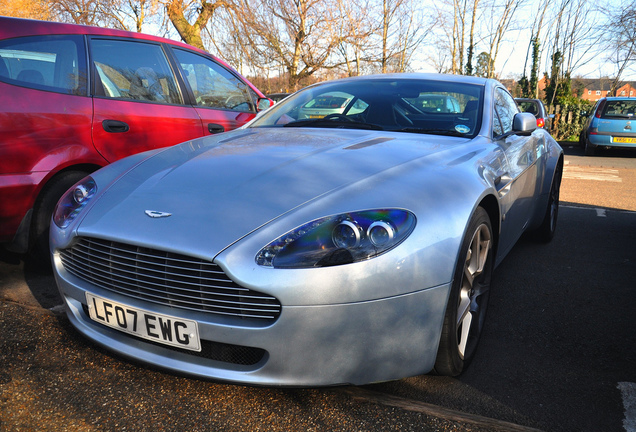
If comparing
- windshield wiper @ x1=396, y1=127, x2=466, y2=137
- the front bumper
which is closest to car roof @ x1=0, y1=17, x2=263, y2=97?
the front bumper

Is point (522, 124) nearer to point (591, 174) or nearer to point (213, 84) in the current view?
point (213, 84)

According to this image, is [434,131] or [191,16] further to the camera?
[191,16]

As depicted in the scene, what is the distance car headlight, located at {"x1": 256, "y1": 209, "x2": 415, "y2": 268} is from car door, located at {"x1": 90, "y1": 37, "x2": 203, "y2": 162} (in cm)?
221

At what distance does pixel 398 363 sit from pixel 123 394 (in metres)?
1.06

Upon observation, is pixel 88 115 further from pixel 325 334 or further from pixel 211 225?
pixel 325 334

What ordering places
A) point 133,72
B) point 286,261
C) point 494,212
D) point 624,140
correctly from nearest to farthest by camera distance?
point 286,261 → point 494,212 → point 133,72 → point 624,140

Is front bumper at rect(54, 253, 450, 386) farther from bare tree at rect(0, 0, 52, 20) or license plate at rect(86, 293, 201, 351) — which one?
bare tree at rect(0, 0, 52, 20)

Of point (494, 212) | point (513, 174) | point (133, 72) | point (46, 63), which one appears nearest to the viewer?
point (494, 212)

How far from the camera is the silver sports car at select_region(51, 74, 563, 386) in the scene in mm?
1647

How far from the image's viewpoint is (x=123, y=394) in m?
1.96

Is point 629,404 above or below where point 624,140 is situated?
above

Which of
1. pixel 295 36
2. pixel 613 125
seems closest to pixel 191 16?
pixel 295 36

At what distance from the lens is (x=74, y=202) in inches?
88.8

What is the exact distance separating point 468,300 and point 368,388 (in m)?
0.59
